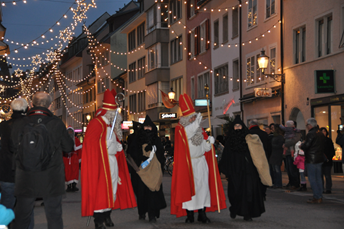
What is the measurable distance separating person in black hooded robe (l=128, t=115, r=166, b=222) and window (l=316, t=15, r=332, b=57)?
1413 cm

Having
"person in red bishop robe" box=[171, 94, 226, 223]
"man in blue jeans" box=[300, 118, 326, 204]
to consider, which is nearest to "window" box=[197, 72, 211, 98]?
"man in blue jeans" box=[300, 118, 326, 204]

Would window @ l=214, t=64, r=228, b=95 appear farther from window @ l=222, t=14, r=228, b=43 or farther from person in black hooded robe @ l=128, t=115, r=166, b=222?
person in black hooded robe @ l=128, t=115, r=166, b=222

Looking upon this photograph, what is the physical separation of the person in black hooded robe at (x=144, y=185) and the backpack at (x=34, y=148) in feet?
11.6

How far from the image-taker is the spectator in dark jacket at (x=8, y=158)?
798cm

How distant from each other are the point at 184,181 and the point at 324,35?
1515cm

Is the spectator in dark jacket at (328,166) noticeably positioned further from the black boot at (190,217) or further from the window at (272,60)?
the window at (272,60)

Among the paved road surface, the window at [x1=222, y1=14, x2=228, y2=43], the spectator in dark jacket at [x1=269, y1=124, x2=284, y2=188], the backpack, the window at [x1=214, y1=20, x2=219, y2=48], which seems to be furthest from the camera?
the window at [x1=214, y1=20, x2=219, y2=48]

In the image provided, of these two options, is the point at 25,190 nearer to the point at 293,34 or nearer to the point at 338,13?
the point at 338,13

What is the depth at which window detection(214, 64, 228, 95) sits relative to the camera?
32969 mm

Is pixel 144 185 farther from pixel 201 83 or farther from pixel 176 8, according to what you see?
pixel 176 8

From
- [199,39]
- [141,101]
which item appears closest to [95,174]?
[199,39]

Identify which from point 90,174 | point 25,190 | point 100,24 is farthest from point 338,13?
point 100,24

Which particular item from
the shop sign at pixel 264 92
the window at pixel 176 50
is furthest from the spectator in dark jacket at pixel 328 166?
the window at pixel 176 50

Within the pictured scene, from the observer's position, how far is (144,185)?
9.88 meters
